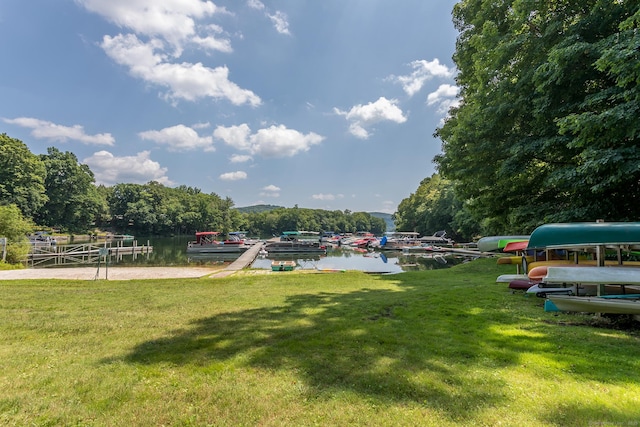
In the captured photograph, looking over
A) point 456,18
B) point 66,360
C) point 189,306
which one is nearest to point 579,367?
point 66,360

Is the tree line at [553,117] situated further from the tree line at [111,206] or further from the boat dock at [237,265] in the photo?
the tree line at [111,206]

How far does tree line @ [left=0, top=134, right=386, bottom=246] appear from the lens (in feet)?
175

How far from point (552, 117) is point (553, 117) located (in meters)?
0.03

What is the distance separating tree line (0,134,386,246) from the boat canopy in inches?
1225

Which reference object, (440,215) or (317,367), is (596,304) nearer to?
(317,367)

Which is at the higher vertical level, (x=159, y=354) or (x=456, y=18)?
(x=456, y=18)

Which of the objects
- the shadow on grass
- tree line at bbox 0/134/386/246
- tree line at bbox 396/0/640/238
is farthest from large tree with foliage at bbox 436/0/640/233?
tree line at bbox 0/134/386/246

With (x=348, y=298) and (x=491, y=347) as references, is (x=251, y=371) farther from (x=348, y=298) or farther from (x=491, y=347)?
(x=348, y=298)

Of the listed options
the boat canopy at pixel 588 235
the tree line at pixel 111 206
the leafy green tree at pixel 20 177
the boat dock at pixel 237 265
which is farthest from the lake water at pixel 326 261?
the leafy green tree at pixel 20 177

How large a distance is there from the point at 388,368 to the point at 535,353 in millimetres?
2183

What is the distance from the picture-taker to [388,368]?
3.94 meters

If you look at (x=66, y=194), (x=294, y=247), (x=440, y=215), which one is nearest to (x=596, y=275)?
(x=294, y=247)

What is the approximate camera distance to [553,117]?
8836 mm

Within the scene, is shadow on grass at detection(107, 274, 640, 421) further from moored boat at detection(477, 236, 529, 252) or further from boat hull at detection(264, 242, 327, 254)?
boat hull at detection(264, 242, 327, 254)
